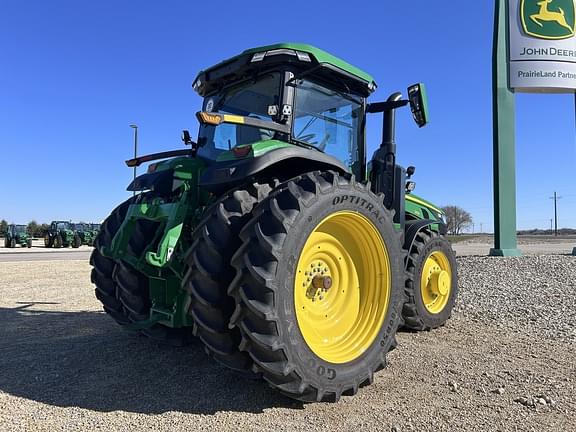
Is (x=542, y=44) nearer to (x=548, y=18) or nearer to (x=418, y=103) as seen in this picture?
(x=548, y=18)

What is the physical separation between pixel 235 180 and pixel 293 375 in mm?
1328

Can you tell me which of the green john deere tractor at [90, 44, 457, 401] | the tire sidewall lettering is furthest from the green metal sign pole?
the tire sidewall lettering

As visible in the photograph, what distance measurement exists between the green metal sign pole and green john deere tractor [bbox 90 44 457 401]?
30.6ft

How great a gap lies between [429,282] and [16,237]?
37.3 m

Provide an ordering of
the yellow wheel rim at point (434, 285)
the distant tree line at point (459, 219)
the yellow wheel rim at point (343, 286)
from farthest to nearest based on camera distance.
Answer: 1. the distant tree line at point (459, 219)
2. the yellow wheel rim at point (434, 285)
3. the yellow wheel rim at point (343, 286)

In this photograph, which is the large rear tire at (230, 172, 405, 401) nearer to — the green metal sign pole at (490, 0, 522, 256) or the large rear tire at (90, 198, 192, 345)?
the large rear tire at (90, 198, 192, 345)

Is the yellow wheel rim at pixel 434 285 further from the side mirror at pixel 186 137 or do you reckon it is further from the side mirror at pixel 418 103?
the side mirror at pixel 186 137

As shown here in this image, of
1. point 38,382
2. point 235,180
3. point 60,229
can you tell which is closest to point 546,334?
point 235,180

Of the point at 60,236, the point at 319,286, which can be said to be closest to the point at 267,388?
the point at 319,286

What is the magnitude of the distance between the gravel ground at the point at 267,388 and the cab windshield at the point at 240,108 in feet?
6.41

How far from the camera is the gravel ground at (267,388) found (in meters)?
2.96

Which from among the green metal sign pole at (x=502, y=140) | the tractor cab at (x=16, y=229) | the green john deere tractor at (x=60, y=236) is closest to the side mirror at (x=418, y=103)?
the green metal sign pole at (x=502, y=140)

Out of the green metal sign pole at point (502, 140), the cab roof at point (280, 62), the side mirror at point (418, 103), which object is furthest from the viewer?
the green metal sign pole at point (502, 140)

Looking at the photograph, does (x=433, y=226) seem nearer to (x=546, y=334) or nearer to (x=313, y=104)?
(x=546, y=334)
